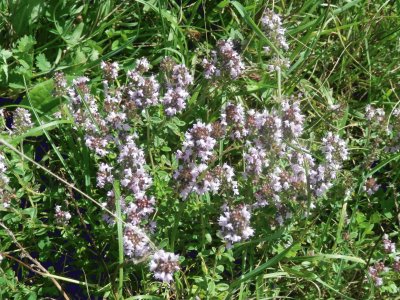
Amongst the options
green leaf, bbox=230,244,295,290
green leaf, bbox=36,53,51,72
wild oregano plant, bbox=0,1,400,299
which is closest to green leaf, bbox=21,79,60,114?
wild oregano plant, bbox=0,1,400,299

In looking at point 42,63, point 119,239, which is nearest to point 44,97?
point 42,63

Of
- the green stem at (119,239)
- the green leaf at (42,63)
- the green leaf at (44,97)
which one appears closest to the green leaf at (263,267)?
the green stem at (119,239)

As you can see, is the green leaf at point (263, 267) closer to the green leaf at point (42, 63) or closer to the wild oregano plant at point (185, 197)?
the wild oregano plant at point (185, 197)

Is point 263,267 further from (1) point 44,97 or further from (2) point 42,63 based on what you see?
(2) point 42,63

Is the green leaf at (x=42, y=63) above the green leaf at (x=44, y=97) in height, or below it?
above

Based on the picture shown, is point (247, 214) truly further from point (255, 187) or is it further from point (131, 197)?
point (131, 197)

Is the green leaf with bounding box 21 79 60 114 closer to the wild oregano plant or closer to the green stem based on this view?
the wild oregano plant

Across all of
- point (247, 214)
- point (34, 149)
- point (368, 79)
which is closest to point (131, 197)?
point (247, 214)

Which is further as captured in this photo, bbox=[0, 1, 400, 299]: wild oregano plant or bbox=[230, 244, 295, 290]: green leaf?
bbox=[0, 1, 400, 299]: wild oregano plant
